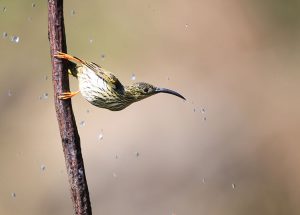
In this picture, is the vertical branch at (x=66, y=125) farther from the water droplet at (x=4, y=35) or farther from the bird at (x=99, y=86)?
the water droplet at (x=4, y=35)

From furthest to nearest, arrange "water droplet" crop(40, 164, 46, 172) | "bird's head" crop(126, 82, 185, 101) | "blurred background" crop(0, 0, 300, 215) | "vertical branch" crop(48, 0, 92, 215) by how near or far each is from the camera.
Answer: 1. "water droplet" crop(40, 164, 46, 172)
2. "blurred background" crop(0, 0, 300, 215)
3. "bird's head" crop(126, 82, 185, 101)
4. "vertical branch" crop(48, 0, 92, 215)

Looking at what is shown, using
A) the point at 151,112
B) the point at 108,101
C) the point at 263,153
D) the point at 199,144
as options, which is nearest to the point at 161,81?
the point at 151,112

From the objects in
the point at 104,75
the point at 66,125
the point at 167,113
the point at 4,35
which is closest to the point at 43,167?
the point at 167,113

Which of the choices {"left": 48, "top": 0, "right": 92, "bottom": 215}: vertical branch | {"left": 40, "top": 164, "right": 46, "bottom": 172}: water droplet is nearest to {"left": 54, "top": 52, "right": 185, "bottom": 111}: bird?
{"left": 48, "top": 0, "right": 92, "bottom": 215}: vertical branch

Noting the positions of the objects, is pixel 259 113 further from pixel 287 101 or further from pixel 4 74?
pixel 4 74

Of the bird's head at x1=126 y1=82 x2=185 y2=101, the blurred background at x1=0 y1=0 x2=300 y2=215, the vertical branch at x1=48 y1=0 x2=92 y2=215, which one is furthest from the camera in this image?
the blurred background at x1=0 y1=0 x2=300 y2=215

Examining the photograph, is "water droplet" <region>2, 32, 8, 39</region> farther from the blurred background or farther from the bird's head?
the bird's head

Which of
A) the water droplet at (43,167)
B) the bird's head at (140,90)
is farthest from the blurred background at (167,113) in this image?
the bird's head at (140,90)

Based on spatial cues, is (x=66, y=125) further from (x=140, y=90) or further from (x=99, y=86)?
(x=140, y=90)
